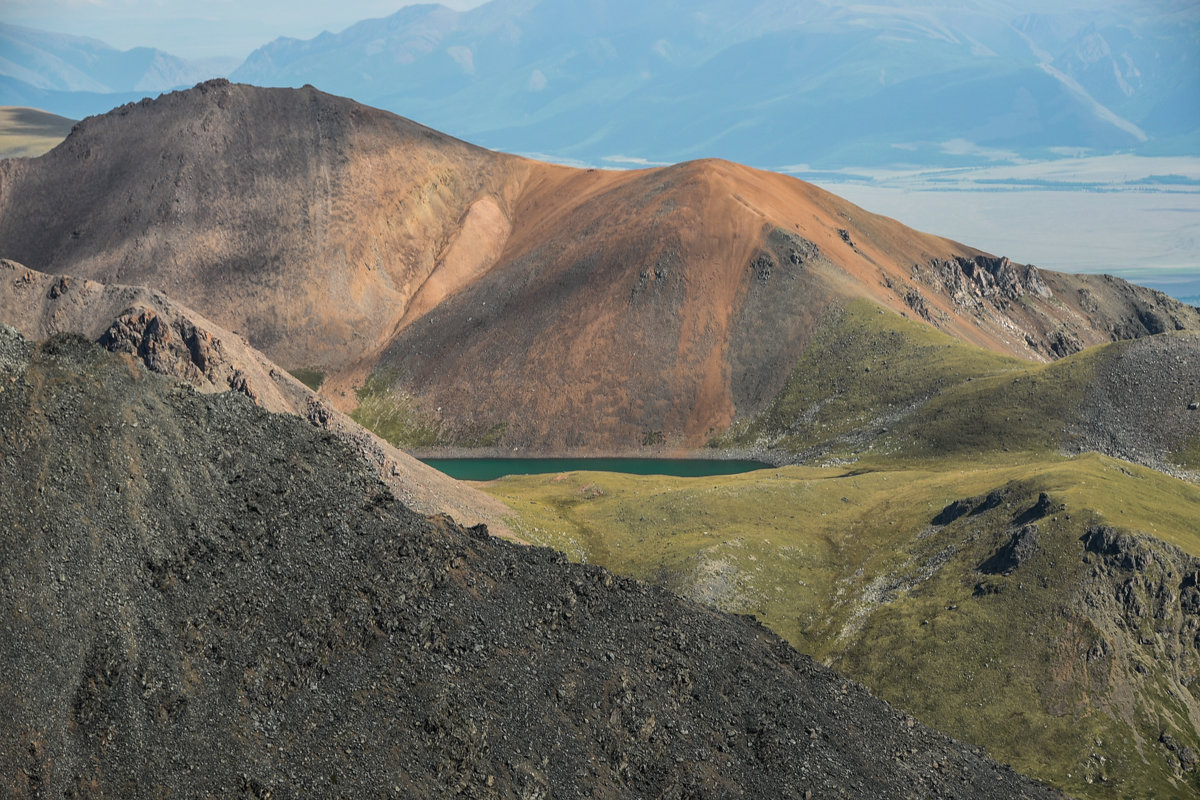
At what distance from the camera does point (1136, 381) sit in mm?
154125

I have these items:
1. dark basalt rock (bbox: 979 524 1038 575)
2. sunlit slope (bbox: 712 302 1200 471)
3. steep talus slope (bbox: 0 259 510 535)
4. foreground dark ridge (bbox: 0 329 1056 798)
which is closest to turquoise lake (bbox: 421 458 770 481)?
sunlit slope (bbox: 712 302 1200 471)

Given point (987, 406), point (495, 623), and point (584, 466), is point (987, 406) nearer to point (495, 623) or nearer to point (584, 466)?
point (584, 466)

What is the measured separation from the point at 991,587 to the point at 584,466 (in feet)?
325

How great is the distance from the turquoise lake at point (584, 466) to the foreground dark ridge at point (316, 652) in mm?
106817

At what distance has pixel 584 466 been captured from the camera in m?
186

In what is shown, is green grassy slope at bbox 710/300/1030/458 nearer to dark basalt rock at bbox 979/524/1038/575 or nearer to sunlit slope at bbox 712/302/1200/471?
sunlit slope at bbox 712/302/1200/471

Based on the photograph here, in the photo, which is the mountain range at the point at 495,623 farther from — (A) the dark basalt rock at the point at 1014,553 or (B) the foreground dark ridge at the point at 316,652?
(A) the dark basalt rock at the point at 1014,553

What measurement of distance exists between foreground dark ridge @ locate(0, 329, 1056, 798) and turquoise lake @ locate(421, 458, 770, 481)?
107m

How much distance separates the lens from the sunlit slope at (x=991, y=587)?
81.3m

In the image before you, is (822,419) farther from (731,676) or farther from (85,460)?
(85,460)

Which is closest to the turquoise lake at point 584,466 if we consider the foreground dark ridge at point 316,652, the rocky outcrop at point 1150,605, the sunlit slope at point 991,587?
the sunlit slope at point 991,587

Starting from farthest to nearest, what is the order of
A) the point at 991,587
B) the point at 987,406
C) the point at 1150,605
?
the point at 987,406
the point at 991,587
the point at 1150,605

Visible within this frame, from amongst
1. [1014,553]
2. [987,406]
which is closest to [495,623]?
[1014,553]

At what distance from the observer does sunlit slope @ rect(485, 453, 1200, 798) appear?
81.3 meters
